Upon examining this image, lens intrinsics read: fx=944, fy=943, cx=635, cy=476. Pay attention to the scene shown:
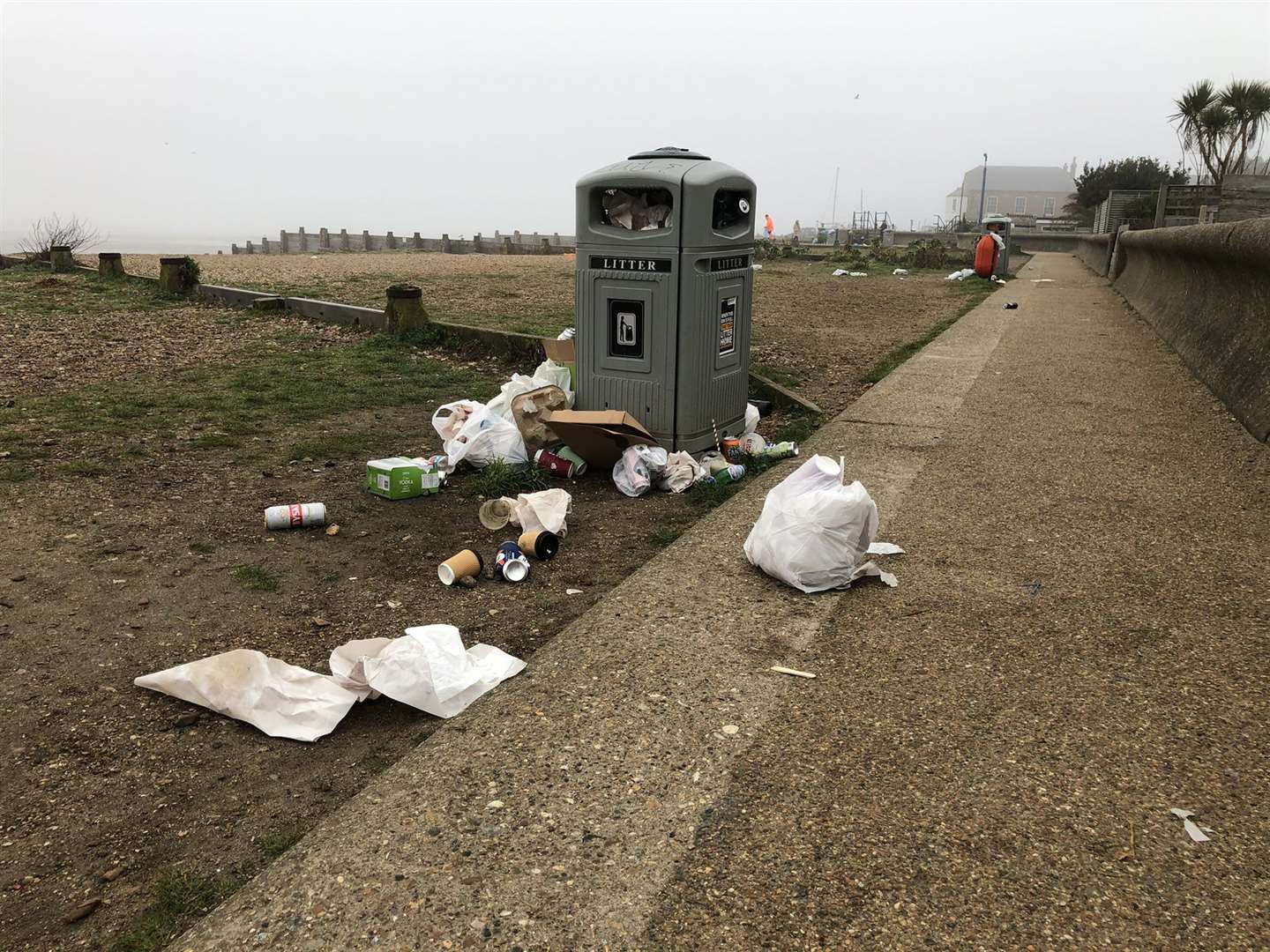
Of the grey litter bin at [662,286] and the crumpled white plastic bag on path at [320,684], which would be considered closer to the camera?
the crumpled white plastic bag on path at [320,684]

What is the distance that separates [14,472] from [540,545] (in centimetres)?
309

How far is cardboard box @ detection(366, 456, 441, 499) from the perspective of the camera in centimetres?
497

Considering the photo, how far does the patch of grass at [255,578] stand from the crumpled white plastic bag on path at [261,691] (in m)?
0.86

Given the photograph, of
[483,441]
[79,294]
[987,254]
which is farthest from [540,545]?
[987,254]

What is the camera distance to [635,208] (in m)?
5.41

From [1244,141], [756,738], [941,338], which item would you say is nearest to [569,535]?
[756,738]

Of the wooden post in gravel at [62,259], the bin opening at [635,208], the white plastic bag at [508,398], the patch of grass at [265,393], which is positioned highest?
the bin opening at [635,208]

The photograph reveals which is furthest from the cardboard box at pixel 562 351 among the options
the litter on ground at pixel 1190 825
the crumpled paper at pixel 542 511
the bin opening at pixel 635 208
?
the litter on ground at pixel 1190 825

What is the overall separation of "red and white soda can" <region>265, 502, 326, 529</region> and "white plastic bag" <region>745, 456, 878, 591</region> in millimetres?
2153

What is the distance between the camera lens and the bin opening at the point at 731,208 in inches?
215

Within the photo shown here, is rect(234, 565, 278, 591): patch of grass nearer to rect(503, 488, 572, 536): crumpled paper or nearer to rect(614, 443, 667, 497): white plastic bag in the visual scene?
rect(503, 488, 572, 536): crumpled paper

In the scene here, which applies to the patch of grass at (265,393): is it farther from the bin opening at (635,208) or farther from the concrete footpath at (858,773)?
the concrete footpath at (858,773)

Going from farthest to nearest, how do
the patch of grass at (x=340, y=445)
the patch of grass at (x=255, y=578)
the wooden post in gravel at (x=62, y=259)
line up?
1. the wooden post in gravel at (x=62, y=259)
2. the patch of grass at (x=340, y=445)
3. the patch of grass at (x=255, y=578)

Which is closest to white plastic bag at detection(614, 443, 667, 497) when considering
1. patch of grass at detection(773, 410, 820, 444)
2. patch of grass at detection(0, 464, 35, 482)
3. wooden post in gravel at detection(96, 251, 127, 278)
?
patch of grass at detection(773, 410, 820, 444)
